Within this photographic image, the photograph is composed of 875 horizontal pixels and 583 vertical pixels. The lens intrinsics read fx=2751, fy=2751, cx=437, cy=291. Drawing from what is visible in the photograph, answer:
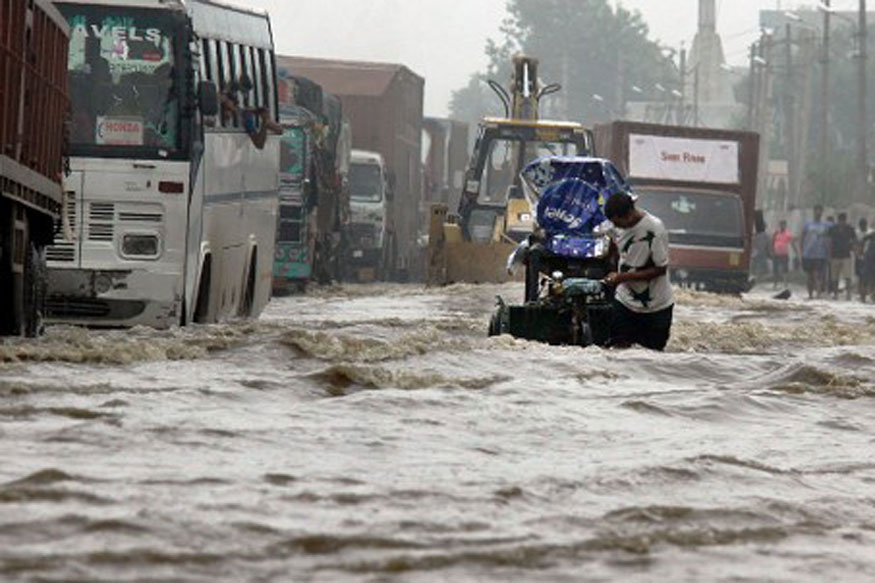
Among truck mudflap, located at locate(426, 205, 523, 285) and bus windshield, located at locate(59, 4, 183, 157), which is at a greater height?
bus windshield, located at locate(59, 4, 183, 157)

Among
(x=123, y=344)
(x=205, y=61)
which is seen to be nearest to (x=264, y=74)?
(x=205, y=61)

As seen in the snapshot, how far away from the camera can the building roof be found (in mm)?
54500

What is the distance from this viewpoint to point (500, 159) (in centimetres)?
4191

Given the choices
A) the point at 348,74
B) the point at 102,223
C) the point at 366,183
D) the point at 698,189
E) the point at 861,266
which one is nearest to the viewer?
the point at 102,223

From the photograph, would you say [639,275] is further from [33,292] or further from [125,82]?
[125,82]

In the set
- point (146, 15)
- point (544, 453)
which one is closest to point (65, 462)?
point (544, 453)

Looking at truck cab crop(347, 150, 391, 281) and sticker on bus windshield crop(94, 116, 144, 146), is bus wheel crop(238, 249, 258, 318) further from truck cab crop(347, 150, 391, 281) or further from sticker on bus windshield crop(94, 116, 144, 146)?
truck cab crop(347, 150, 391, 281)

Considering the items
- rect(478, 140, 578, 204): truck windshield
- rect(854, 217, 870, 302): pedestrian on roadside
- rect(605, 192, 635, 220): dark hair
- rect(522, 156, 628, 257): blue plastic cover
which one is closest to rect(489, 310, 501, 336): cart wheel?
rect(522, 156, 628, 257): blue plastic cover

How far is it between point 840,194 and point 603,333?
6753 cm

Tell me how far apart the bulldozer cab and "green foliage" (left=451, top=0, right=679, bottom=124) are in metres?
118

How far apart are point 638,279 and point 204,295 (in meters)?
4.77

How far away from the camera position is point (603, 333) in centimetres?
2144

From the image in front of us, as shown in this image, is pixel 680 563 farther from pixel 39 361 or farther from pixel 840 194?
pixel 840 194

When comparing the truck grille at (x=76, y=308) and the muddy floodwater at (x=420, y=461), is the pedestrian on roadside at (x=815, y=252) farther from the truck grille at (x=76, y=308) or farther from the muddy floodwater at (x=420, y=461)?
the truck grille at (x=76, y=308)
